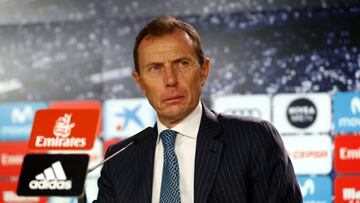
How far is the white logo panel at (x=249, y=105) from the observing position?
166 inches

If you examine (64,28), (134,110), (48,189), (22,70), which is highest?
(64,28)

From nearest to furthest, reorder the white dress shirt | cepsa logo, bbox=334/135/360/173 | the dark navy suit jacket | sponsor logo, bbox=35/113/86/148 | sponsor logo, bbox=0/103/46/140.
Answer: the dark navy suit jacket < the white dress shirt < sponsor logo, bbox=35/113/86/148 < cepsa logo, bbox=334/135/360/173 < sponsor logo, bbox=0/103/46/140

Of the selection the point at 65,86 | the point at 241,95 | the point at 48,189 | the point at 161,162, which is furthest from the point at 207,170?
the point at 65,86

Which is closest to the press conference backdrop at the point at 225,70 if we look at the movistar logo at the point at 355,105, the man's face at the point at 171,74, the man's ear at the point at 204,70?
the movistar logo at the point at 355,105

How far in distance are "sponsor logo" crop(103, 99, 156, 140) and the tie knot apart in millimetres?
2193

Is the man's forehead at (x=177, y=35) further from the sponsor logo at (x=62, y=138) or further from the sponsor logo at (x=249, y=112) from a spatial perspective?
the sponsor logo at (x=249, y=112)

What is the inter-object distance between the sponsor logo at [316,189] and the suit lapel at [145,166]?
225 centimetres

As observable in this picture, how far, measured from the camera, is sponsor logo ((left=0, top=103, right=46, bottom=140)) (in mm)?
4441

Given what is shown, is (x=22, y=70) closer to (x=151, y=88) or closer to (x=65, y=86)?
(x=65, y=86)

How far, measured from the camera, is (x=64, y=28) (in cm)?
443

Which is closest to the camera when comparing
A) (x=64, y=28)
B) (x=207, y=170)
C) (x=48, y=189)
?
(x=207, y=170)

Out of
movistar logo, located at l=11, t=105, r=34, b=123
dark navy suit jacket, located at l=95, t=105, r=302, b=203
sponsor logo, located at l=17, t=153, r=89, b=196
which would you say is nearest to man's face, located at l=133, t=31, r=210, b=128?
dark navy suit jacket, located at l=95, t=105, r=302, b=203

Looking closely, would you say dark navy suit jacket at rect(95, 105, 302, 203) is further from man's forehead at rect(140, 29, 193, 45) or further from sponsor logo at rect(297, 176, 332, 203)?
sponsor logo at rect(297, 176, 332, 203)

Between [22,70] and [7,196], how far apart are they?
34.2 inches
